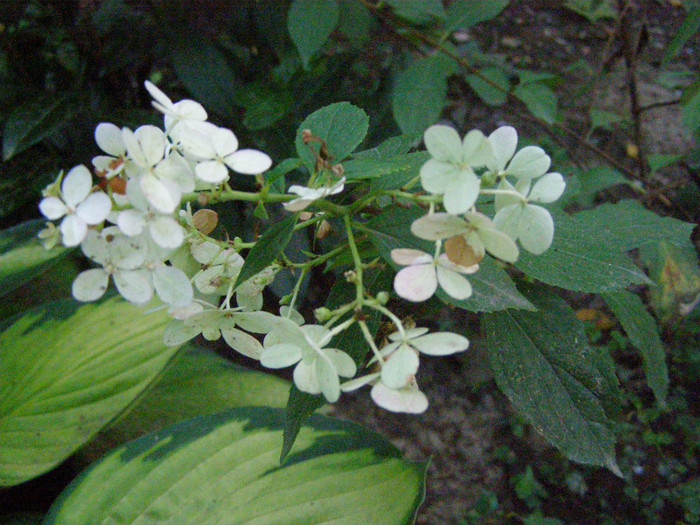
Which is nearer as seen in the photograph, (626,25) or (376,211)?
(376,211)

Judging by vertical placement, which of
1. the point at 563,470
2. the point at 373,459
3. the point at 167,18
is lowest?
the point at 563,470

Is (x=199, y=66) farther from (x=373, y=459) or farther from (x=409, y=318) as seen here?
(x=409, y=318)

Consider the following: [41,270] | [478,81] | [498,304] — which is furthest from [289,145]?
[498,304]

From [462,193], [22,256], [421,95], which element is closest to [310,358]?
[462,193]

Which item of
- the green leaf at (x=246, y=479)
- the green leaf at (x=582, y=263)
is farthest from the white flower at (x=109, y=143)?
the green leaf at (x=246, y=479)

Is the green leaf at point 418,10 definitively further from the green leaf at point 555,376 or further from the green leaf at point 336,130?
the green leaf at point 555,376

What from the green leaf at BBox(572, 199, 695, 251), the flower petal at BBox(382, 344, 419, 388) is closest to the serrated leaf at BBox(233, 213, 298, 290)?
the flower petal at BBox(382, 344, 419, 388)
